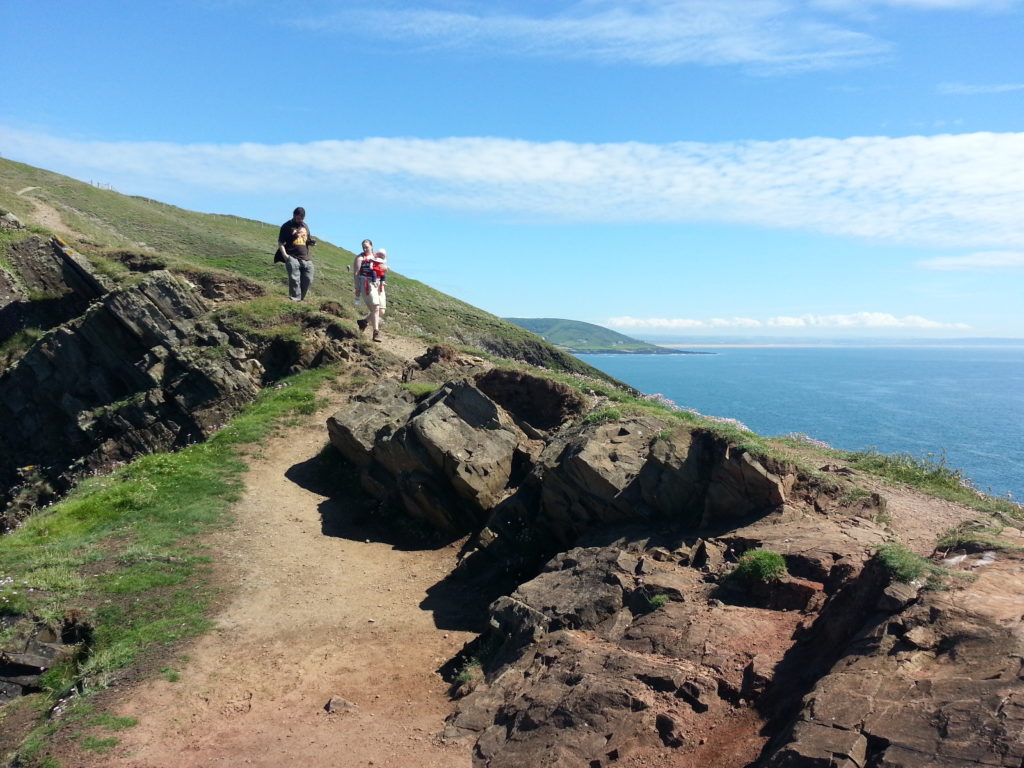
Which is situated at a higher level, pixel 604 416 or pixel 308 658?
pixel 604 416

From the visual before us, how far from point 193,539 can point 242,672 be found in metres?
4.98

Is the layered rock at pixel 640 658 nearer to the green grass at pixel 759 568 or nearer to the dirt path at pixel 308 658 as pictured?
the green grass at pixel 759 568

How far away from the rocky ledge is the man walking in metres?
13.8

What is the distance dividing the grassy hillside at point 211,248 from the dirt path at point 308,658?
71.2 feet

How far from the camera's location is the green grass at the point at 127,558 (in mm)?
10898

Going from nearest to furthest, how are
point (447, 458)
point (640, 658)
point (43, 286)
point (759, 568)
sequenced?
point (640, 658)
point (759, 568)
point (447, 458)
point (43, 286)

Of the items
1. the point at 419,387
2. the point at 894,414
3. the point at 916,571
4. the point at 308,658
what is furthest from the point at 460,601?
the point at 894,414

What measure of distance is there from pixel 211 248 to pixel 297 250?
23.4 metres

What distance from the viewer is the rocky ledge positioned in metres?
6.50

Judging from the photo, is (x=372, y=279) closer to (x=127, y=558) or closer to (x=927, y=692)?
(x=127, y=558)

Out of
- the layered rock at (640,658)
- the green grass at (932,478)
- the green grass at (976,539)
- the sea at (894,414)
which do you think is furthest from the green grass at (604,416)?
the sea at (894,414)

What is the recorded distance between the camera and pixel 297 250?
27062 mm

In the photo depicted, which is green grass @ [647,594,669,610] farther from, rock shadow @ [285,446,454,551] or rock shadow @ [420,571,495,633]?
rock shadow @ [285,446,454,551]

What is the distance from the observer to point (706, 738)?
758 cm
